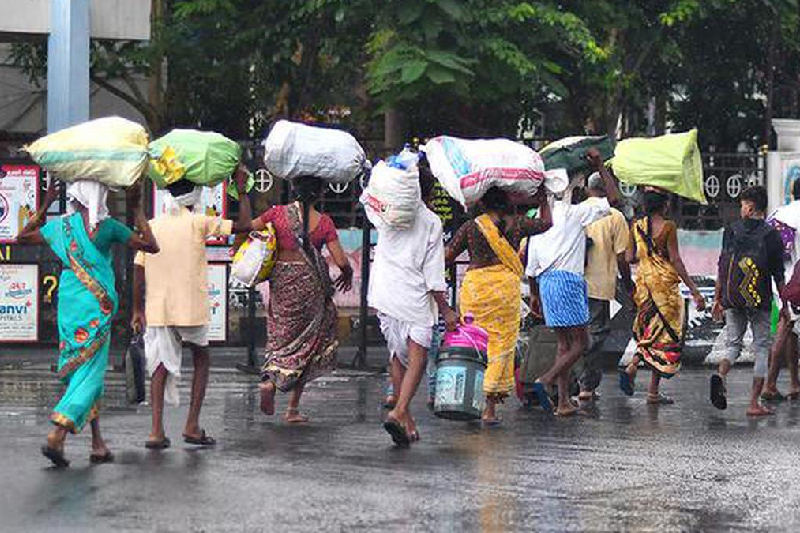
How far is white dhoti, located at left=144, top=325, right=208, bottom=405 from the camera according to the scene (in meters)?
12.2

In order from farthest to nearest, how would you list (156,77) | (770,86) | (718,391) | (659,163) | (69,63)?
(770,86)
(156,77)
(69,63)
(659,163)
(718,391)

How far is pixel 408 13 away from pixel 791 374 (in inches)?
289

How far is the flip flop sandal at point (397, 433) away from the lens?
475 inches

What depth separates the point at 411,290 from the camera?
1274cm

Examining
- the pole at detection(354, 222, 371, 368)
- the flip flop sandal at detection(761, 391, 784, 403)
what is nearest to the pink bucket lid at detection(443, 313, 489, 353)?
the flip flop sandal at detection(761, 391, 784, 403)

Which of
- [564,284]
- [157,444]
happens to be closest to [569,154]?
[564,284]

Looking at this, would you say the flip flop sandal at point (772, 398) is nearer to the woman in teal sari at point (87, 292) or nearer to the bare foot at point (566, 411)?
the bare foot at point (566, 411)

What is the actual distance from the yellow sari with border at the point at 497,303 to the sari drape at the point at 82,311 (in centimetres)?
298

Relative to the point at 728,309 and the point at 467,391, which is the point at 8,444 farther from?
the point at 728,309

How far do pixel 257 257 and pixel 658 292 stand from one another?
3.41m

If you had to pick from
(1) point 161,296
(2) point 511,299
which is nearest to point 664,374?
(2) point 511,299

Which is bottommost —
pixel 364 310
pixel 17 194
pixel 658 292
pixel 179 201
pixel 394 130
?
pixel 364 310

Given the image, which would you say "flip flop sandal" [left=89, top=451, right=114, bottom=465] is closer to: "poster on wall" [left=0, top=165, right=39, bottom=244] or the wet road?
the wet road

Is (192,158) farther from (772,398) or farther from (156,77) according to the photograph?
(156,77)
